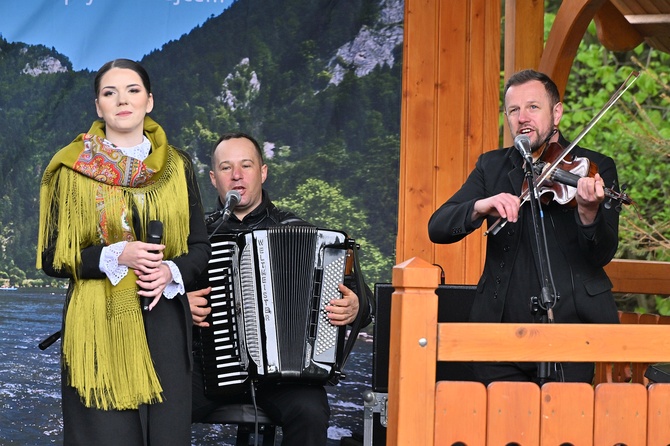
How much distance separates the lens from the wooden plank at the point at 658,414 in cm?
226

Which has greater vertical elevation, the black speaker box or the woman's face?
the woman's face

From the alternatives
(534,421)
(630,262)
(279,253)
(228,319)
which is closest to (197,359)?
(228,319)

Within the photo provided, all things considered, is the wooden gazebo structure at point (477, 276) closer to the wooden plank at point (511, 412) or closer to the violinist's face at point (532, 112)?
the wooden plank at point (511, 412)

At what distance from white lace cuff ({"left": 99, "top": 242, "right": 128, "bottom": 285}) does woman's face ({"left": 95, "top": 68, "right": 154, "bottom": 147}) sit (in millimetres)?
302

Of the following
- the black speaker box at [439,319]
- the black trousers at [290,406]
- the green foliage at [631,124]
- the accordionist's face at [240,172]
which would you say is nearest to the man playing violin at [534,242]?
the black trousers at [290,406]

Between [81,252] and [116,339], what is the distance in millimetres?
249

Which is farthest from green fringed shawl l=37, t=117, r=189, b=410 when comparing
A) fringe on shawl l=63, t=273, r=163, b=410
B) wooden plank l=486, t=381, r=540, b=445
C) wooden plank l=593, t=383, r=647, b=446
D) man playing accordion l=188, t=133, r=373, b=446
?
wooden plank l=593, t=383, r=647, b=446

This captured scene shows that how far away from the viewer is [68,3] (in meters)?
4.58

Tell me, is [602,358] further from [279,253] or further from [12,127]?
[12,127]

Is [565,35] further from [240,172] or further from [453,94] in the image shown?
[240,172]

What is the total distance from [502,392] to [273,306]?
4.23 ft

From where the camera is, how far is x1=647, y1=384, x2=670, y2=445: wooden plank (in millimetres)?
2264

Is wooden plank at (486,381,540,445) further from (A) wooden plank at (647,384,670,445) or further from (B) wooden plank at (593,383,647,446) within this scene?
(A) wooden plank at (647,384,670,445)

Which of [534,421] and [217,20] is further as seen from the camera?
[217,20]
